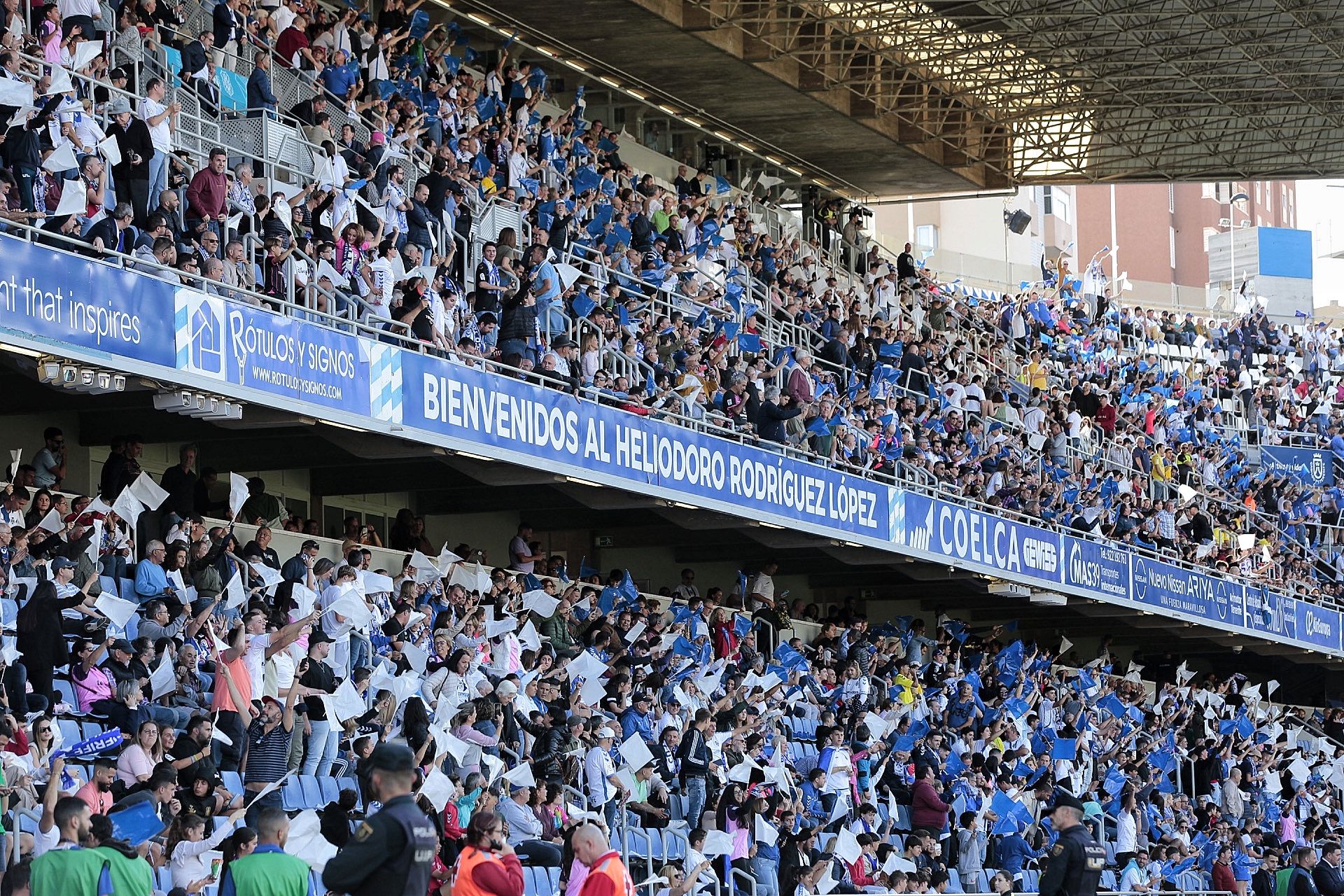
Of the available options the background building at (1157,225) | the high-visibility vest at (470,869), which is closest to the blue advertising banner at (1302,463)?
the high-visibility vest at (470,869)

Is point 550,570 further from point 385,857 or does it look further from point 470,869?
point 385,857

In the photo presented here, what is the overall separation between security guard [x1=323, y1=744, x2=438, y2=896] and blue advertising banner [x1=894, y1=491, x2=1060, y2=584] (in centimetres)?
1689

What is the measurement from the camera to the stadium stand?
1341 cm

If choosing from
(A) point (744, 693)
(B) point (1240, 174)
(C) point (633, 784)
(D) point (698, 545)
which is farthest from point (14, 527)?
(B) point (1240, 174)

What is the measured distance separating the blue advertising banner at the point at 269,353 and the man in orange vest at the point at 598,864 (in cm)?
576

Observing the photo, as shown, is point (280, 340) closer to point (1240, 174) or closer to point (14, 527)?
point (14, 527)

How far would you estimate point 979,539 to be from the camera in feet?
83.9

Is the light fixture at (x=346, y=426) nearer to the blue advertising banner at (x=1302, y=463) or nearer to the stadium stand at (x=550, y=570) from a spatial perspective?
the stadium stand at (x=550, y=570)

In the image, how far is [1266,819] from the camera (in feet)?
94.9

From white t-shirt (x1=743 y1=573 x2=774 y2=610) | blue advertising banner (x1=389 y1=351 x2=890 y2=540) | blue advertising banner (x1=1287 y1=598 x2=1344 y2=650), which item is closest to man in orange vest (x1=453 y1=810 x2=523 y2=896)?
blue advertising banner (x1=389 y1=351 x2=890 y2=540)

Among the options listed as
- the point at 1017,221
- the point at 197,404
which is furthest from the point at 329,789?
the point at 1017,221

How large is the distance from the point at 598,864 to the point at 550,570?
1135 cm

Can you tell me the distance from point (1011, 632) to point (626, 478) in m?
14.8

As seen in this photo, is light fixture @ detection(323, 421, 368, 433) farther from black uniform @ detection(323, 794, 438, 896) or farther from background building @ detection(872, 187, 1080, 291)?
background building @ detection(872, 187, 1080, 291)
